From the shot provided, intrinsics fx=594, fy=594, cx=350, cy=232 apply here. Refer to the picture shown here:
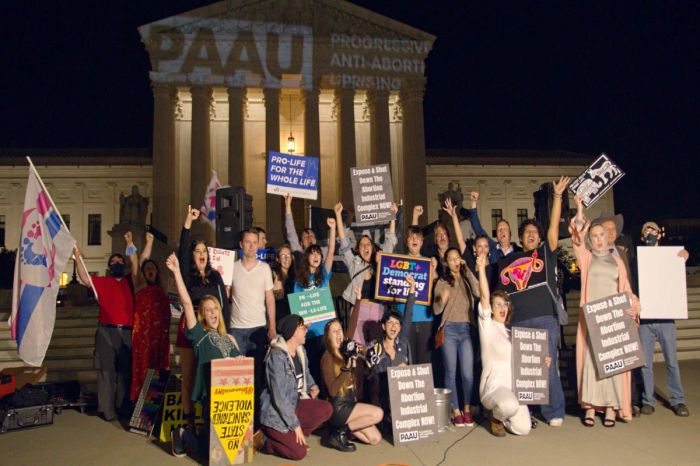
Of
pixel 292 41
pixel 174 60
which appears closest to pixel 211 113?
pixel 174 60

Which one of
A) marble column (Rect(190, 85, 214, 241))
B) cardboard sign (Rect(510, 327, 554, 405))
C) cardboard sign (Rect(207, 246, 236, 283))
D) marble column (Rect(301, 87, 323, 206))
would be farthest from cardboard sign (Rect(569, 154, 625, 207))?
marble column (Rect(190, 85, 214, 241))

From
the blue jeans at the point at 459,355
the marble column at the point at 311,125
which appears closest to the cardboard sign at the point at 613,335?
the blue jeans at the point at 459,355

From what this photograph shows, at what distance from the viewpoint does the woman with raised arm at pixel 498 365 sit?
6.74 metres

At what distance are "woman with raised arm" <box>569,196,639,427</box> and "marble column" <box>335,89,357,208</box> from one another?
80.8 feet

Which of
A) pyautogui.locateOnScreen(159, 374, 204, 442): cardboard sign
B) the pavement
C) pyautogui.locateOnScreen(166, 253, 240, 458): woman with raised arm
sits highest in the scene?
pyautogui.locateOnScreen(166, 253, 240, 458): woman with raised arm

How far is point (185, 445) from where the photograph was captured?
6.19 metres

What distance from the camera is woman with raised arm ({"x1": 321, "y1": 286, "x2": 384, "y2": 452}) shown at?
638 centimetres

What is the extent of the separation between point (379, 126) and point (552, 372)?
27.9m

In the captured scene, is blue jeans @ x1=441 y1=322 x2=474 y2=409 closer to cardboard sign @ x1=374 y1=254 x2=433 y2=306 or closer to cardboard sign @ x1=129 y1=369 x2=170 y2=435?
cardboard sign @ x1=374 y1=254 x2=433 y2=306

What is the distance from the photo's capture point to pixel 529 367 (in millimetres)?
7008

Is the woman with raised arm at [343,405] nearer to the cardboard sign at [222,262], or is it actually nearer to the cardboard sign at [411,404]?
the cardboard sign at [411,404]

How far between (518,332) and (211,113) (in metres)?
32.4

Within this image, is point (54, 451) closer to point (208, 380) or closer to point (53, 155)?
point (208, 380)

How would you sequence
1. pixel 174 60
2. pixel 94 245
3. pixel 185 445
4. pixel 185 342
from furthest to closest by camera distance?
pixel 94 245
pixel 174 60
pixel 185 342
pixel 185 445
